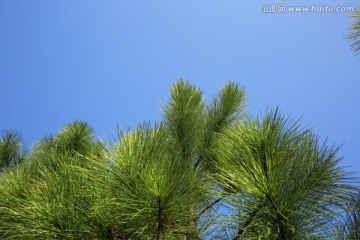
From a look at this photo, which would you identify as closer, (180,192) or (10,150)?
(180,192)

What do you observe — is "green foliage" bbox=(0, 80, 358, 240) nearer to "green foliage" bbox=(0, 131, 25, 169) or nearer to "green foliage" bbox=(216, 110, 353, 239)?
"green foliage" bbox=(216, 110, 353, 239)

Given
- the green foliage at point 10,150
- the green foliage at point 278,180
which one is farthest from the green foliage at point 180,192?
the green foliage at point 10,150

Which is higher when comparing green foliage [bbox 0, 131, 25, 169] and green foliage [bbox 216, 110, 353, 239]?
green foliage [bbox 0, 131, 25, 169]

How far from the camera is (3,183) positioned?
1.48 meters

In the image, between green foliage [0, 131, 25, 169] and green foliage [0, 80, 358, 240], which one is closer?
green foliage [0, 80, 358, 240]

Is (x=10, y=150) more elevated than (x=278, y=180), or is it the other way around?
(x=10, y=150)

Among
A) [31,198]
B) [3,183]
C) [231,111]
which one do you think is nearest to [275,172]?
[31,198]

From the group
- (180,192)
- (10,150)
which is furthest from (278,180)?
(10,150)

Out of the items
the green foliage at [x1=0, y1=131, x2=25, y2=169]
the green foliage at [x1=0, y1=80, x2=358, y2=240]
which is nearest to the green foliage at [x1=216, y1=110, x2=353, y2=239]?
the green foliage at [x1=0, y1=80, x2=358, y2=240]

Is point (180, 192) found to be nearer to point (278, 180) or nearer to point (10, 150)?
point (278, 180)

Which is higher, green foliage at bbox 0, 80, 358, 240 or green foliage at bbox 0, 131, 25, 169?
green foliage at bbox 0, 131, 25, 169

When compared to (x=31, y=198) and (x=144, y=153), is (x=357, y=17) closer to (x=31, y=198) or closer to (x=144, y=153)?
(x=144, y=153)

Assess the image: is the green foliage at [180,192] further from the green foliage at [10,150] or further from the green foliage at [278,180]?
the green foliage at [10,150]

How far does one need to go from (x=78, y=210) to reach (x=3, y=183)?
562 mm
